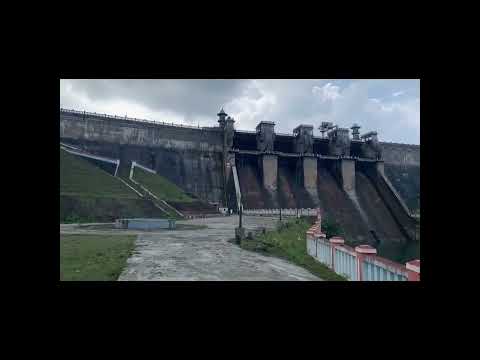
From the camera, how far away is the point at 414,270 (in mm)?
5727

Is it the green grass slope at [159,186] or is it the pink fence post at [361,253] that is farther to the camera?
the green grass slope at [159,186]

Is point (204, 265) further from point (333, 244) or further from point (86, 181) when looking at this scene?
point (86, 181)

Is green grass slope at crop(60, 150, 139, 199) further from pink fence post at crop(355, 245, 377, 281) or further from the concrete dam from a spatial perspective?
pink fence post at crop(355, 245, 377, 281)

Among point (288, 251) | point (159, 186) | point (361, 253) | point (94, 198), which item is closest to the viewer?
point (361, 253)

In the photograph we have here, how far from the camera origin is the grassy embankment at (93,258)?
27.7ft

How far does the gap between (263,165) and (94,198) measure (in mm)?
24224

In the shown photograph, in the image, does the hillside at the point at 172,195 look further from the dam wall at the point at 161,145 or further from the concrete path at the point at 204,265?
the concrete path at the point at 204,265

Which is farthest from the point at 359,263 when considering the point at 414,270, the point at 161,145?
the point at 161,145

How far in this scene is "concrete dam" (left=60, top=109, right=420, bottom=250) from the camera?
42375 mm

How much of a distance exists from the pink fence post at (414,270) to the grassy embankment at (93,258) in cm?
680

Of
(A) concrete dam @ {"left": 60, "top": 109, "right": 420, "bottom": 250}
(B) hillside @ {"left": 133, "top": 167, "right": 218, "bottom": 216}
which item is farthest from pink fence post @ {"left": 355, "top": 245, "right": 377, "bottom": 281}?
(A) concrete dam @ {"left": 60, "top": 109, "right": 420, "bottom": 250}

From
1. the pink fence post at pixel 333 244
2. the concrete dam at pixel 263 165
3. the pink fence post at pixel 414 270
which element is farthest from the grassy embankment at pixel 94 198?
the pink fence post at pixel 414 270
